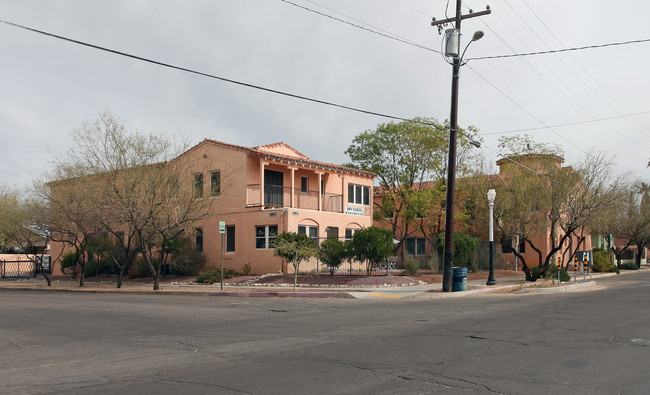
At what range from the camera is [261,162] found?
30578 millimetres

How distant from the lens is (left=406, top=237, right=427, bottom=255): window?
4209 centimetres

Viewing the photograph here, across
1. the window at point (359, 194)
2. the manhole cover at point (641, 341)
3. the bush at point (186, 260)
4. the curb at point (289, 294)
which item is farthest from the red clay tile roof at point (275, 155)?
the manhole cover at point (641, 341)

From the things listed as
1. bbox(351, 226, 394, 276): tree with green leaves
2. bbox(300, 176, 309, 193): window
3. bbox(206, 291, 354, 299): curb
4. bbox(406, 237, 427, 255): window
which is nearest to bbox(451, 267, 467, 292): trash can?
bbox(206, 291, 354, 299): curb

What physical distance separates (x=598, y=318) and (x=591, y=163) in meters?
17.2

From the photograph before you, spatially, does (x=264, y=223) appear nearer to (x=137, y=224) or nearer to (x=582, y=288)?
(x=137, y=224)

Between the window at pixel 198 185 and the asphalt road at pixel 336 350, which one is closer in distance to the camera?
the asphalt road at pixel 336 350

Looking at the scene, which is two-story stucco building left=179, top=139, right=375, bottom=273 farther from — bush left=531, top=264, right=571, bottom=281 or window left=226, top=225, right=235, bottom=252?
bush left=531, top=264, right=571, bottom=281

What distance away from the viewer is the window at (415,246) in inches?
1657

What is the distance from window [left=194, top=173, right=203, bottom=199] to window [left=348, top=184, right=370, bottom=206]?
1072 cm

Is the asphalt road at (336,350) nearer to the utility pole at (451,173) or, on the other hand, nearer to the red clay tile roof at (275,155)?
the utility pole at (451,173)

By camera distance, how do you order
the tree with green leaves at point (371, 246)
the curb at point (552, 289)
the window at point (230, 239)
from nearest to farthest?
the curb at point (552, 289) → the tree with green leaves at point (371, 246) → the window at point (230, 239)

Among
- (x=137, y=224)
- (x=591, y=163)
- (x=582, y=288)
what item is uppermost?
(x=591, y=163)

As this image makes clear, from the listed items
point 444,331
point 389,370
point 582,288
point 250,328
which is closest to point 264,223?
point 582,288

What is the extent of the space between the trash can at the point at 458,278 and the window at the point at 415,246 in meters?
20.3
